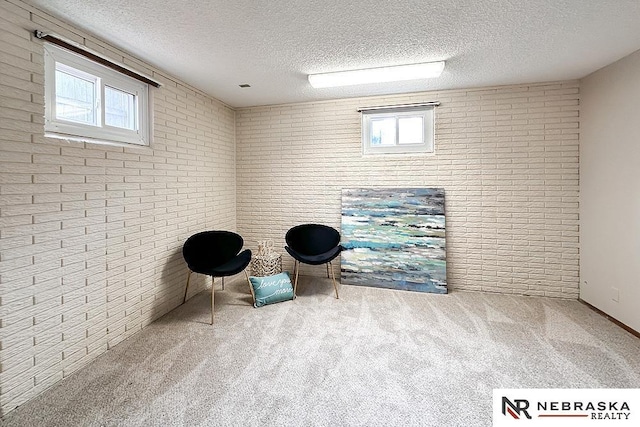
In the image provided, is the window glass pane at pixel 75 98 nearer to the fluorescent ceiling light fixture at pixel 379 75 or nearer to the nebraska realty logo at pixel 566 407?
the fluorescent ceiling light fixture at pixel 379 75

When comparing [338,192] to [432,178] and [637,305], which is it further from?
[637,305]

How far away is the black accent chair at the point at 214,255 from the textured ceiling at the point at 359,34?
6.06 feet

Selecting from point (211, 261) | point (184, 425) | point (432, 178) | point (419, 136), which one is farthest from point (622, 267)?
point (211, 261)

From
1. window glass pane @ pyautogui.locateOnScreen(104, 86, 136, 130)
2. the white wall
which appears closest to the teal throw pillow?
window glass pane @ pyautogui.locateOnScreen(104, 86, 136, 130)

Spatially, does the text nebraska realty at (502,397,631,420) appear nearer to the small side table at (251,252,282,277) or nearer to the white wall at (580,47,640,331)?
the white wall at (580,47,640,331)

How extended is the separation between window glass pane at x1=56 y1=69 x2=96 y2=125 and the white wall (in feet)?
15.6

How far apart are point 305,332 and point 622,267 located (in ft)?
10.2

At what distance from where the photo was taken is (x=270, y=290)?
3377 millimetres

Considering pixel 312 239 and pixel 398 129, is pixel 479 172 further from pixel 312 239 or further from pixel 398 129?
pixel 312 239

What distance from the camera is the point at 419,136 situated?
12.8ft

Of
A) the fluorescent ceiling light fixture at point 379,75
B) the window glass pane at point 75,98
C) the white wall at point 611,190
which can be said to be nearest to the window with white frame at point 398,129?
the fluorescent ceiling light fixture at point 379,75

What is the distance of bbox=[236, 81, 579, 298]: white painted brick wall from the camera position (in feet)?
11.3

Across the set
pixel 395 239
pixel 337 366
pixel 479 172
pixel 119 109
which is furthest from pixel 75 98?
pixel 479 172

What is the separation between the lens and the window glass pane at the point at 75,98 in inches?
84.6
